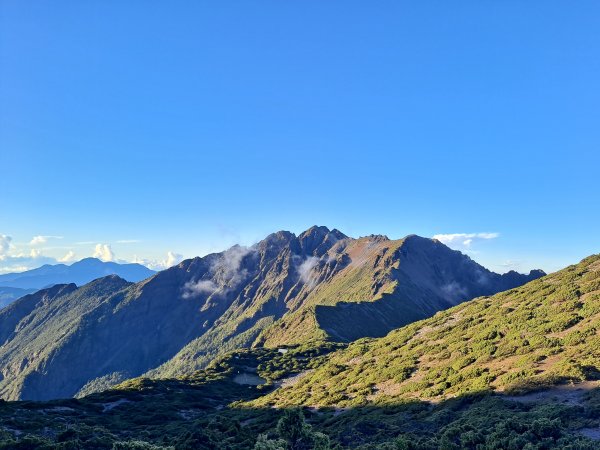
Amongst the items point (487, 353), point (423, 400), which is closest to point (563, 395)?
point (423, 400)

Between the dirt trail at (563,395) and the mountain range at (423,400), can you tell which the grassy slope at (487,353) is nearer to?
the mountain range at (423,400)

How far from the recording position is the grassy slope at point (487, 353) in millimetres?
39469

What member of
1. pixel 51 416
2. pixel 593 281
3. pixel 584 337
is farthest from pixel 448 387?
pixel 51 416

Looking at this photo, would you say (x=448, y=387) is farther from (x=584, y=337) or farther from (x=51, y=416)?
(x=51, y=416)

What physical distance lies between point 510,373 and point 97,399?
72306 millimetres

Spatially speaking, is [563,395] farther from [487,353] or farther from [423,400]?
[487,353]

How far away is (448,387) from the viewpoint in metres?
43.8

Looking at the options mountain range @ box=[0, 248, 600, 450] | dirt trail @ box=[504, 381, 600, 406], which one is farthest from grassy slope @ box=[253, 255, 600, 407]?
dirt trail @ box=[504, 381, 600, 406]

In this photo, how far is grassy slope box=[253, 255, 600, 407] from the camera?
39469 mm

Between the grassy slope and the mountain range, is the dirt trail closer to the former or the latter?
the mountain range

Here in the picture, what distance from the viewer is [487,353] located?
48500 millimetres

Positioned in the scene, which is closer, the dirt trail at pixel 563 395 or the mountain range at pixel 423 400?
the mountain range at pixel 423 400

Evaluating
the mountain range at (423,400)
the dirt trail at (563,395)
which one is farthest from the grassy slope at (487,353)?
the dirt trail at (563,395)

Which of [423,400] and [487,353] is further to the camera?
[487,353]
